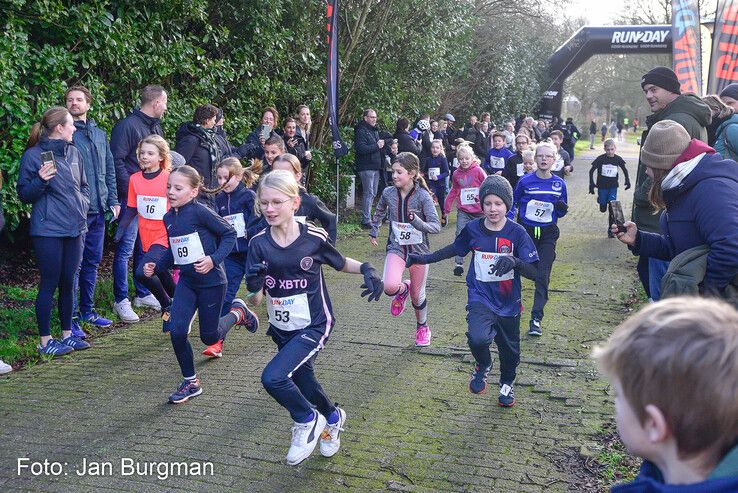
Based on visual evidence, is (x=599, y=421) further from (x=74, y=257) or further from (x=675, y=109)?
(x=74, y=257)

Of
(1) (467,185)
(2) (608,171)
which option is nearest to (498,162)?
(2) (608,171)

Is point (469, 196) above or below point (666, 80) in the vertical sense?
below

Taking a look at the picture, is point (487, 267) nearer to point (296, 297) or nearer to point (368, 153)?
point (296, 297)

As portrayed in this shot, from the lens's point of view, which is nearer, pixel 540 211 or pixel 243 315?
pixel 243 315

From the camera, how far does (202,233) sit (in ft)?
19.6

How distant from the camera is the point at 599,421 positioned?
5.36 metres

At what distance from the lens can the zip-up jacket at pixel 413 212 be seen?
7203 mm

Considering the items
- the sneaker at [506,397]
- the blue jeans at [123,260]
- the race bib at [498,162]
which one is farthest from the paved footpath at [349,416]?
the race bib at [498,162]

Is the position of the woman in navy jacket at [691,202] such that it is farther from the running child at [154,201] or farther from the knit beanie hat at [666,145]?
the running child at [154,201]

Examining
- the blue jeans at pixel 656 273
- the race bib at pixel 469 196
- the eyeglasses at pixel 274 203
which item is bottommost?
the blue jeans at pixel 656 273

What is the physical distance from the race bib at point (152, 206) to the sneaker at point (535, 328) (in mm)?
3826

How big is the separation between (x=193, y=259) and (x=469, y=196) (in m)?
4.81

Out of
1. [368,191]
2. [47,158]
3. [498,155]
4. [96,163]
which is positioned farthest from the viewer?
[498,155]

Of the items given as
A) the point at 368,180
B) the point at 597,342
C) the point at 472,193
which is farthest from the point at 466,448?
the point at 368,180
